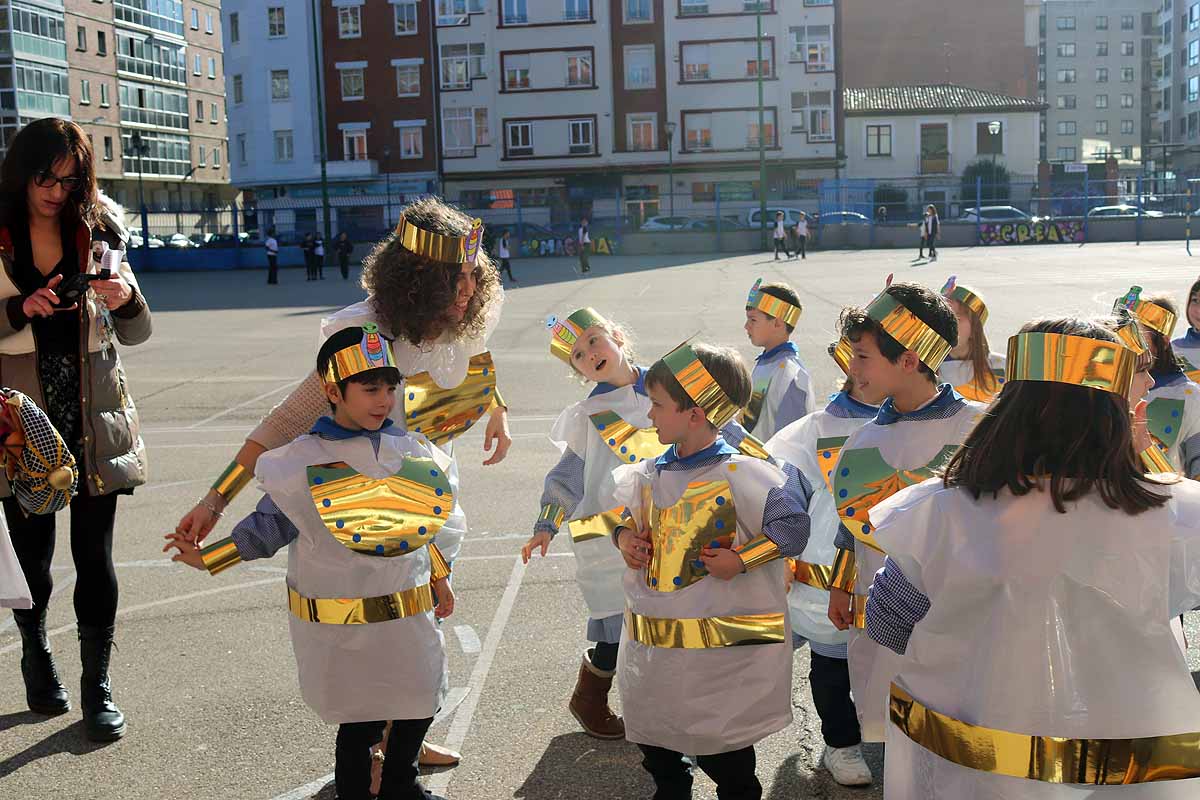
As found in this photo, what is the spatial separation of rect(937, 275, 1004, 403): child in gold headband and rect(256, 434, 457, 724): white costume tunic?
8.17ft

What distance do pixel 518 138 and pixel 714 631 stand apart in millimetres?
61867

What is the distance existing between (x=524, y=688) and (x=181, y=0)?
94.3m

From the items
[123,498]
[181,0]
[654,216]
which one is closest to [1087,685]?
[123,498]

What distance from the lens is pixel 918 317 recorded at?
3688 millimetres

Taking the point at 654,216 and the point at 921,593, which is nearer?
the point at 921,593

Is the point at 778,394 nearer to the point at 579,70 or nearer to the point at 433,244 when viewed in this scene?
the point at 433,244

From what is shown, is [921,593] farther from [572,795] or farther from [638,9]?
[638,9]

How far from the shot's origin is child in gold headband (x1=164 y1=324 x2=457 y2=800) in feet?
12.1

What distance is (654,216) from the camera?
2157 inches

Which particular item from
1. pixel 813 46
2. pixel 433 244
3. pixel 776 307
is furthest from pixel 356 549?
pixel 813 46

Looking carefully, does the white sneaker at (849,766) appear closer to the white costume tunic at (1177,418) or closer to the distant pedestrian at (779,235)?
the white costume tunic at (1177,418)

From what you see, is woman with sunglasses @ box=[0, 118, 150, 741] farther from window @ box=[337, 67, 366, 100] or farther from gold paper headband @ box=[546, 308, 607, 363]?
window @ box=[337, 67, 366, 100]

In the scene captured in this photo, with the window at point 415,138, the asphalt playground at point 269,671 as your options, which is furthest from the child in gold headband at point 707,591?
the window at point 415,138

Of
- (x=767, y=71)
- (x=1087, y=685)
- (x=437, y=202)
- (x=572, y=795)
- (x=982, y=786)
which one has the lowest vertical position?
(x=572, y=795)
